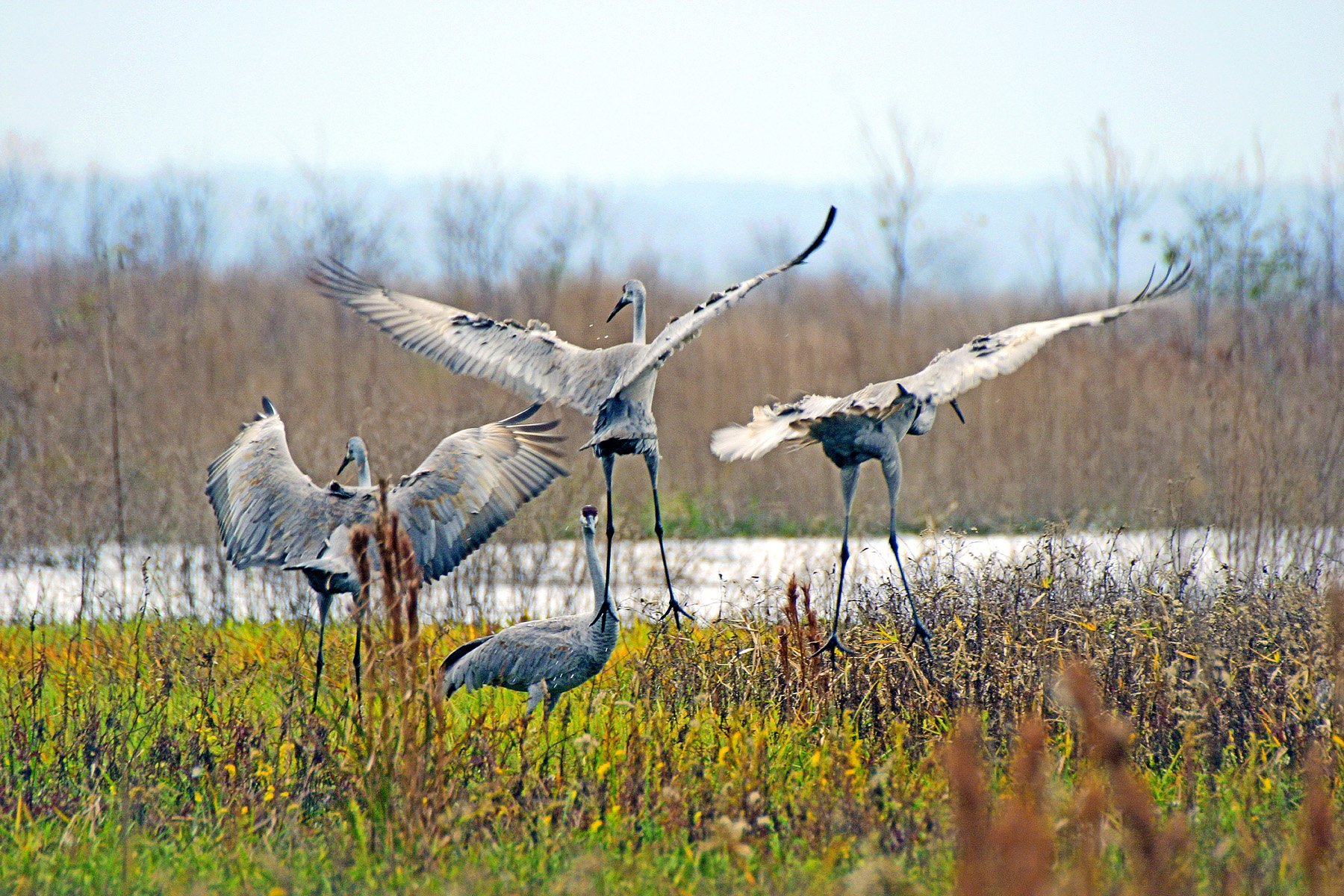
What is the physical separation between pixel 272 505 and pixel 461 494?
957 millimetres

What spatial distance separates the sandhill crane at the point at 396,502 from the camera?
21.1 feet

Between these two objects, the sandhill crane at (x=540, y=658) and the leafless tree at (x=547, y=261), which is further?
the leafless tree at (x=547, y=261)

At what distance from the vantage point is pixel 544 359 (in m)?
7.28

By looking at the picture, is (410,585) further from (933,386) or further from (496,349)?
(496,349)

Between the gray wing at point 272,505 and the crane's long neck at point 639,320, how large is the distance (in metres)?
1.88

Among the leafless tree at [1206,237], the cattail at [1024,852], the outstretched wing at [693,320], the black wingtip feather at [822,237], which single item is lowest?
Answer: the cattail at [1024,852]

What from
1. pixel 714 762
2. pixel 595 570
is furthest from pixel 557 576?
pixel 714 762

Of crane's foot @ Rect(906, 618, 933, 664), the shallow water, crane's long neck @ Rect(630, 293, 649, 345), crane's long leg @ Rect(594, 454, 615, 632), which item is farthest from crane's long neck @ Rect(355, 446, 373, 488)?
crane's foot @ Rect(906, 618, 933, 664)

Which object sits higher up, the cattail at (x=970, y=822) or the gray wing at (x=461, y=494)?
the gray wing at (x=461, y=494)

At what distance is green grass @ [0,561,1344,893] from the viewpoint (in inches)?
159

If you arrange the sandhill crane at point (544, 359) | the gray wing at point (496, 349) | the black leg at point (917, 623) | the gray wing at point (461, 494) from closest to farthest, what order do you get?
1. the black leg at point (917, 623)
2. the gray wing at point (461, 494)
3. the sandhill crane at point (544, 359)
4. the gray wing at point (496, 349)

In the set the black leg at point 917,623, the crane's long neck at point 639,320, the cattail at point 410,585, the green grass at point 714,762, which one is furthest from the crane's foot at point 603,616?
the crane's long neck at point 639,320

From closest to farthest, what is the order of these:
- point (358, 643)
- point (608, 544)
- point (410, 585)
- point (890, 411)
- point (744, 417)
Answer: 1. point (410, 585)
2. point (358, 643)
3. point (890, 411)
4. point (608, 544)
5. point (744, 417)

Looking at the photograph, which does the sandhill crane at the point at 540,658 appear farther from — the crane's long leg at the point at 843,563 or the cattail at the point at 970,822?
the cattail at the point at 970,822
